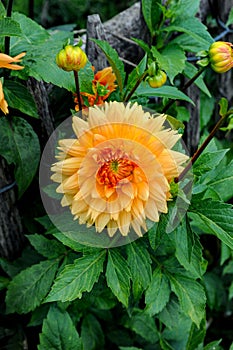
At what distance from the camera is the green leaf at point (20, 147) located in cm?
109

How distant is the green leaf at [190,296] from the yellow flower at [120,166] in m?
0.35

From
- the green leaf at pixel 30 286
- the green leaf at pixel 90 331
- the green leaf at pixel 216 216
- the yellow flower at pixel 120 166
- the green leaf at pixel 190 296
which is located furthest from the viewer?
the green leaf at pixel 90 331

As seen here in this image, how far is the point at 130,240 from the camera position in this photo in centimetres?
94

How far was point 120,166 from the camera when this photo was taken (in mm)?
772

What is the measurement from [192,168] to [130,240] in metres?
0.17

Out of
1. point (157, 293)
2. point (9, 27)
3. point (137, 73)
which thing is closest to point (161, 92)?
point (137, 73)

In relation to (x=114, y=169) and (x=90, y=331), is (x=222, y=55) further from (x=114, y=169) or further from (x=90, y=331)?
(x=90, y=331)

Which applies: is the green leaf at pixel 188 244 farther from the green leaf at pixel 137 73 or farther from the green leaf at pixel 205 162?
the green leaf at pixel 137 73

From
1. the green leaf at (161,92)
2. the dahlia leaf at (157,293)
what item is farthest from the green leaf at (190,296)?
the green leaf at (161,92)

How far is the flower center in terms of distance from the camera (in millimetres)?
767

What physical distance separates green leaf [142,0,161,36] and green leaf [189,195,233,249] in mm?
451

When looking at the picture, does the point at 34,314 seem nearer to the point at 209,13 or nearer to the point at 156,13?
the point at 156,13

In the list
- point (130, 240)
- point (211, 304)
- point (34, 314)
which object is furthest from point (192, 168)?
point (211, 304)

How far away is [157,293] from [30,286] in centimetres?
29
